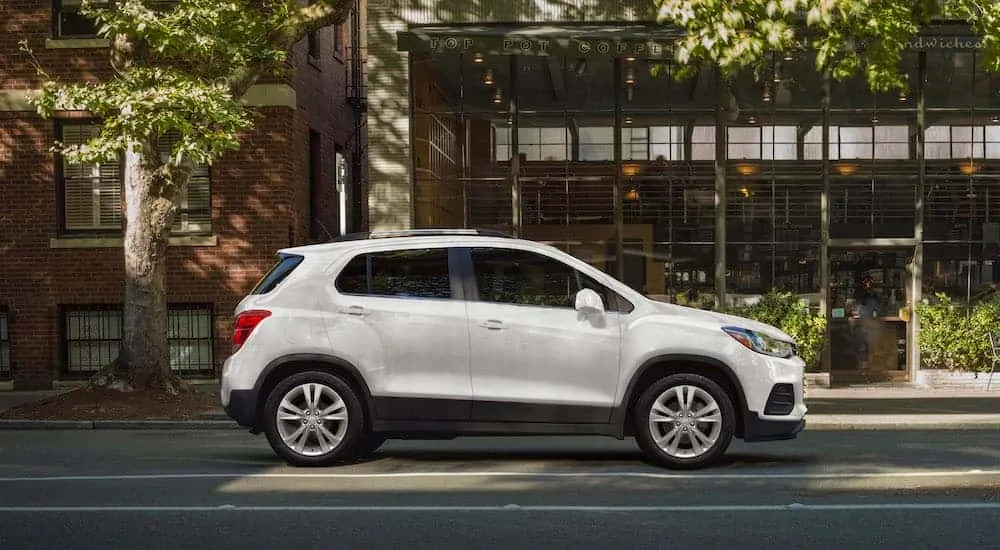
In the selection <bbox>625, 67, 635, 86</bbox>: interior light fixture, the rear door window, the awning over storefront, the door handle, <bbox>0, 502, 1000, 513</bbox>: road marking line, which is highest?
the awning over storefront

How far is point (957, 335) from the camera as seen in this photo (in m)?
18.2

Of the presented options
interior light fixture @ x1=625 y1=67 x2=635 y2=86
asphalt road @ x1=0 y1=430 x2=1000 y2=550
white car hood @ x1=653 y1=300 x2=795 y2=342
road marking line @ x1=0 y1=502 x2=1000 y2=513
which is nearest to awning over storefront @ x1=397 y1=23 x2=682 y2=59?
interior light fixture @ x1=625 y1=67 x2=635 y2=86

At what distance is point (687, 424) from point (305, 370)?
123 inches

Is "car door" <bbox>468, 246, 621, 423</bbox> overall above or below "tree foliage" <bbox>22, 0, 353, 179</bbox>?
below

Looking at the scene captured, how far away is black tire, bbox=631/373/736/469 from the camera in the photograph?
9.39m

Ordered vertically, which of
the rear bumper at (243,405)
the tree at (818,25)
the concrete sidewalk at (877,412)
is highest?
the tree at (818,25)

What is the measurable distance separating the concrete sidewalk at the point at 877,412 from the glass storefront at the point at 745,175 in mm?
1548

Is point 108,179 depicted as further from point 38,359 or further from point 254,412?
point 254,412

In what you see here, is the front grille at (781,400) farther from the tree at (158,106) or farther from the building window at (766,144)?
the building window at (766,144)

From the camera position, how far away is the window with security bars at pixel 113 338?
19.7m

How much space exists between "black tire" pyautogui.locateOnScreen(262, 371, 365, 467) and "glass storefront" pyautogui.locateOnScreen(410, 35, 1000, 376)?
9.49 meters

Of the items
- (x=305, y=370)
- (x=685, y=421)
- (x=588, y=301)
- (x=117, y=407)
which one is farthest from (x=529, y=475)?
(x=117, y=407)

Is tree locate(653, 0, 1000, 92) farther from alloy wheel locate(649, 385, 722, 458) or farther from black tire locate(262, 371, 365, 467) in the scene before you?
black tire locate(262, 371, 365, 467)

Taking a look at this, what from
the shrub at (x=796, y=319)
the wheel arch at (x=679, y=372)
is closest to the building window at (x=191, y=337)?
the shrub at (x=796, y=319)
